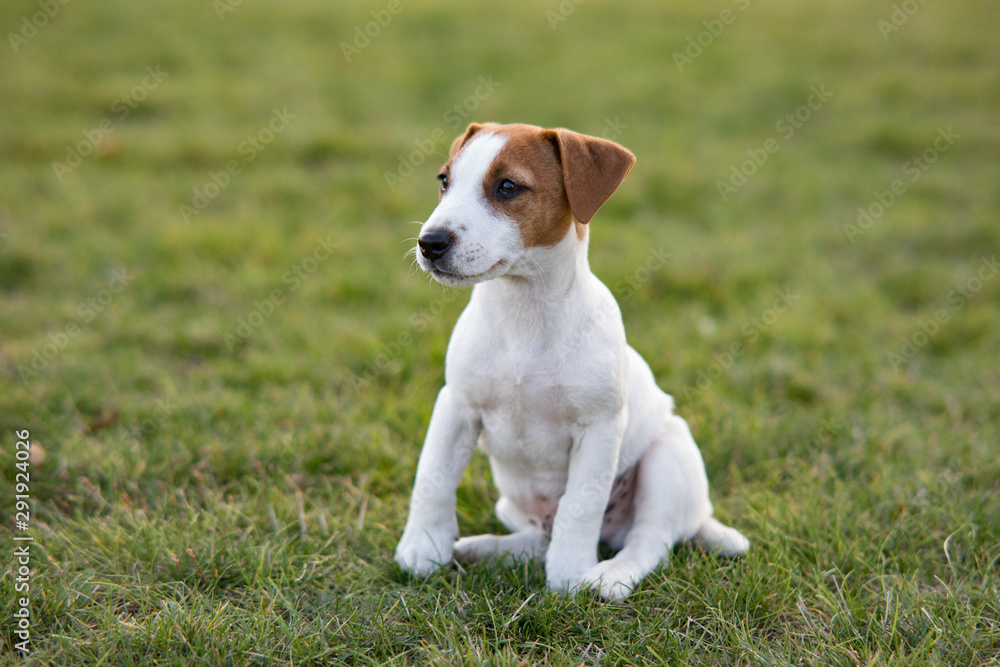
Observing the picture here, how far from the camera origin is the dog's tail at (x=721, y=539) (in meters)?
3.45

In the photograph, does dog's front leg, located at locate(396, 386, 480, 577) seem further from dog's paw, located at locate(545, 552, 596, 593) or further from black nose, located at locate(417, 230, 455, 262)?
black nose, located at locate(417, 230, 455, 262)

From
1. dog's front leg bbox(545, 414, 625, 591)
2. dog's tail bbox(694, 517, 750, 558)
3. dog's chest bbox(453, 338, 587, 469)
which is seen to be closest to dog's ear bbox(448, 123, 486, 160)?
dog's chest bbox(453, 338, 587, 469)

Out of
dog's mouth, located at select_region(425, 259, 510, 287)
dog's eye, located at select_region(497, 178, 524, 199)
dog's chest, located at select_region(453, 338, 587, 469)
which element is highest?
dog's eye, located at select_region(497, 178, 524, 199)

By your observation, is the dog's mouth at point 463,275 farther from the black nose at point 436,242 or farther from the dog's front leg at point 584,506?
the dog's front leg at point 584,506

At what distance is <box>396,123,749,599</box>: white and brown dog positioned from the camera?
304cm

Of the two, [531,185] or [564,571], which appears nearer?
[531,185]

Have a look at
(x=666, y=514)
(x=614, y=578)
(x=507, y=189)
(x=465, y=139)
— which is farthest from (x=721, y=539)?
(x=465, y=139)

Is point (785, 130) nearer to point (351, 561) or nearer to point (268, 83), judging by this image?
point (268, 83)

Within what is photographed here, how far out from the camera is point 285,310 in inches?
234

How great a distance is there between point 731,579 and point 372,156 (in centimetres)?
629

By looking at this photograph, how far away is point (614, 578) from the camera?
3.15 metres

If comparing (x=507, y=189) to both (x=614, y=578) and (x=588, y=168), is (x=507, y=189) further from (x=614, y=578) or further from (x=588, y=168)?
(x=614, y=578)

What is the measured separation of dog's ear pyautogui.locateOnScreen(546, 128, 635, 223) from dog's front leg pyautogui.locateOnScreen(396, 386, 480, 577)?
95 centimetres

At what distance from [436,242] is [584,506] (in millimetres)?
1191
